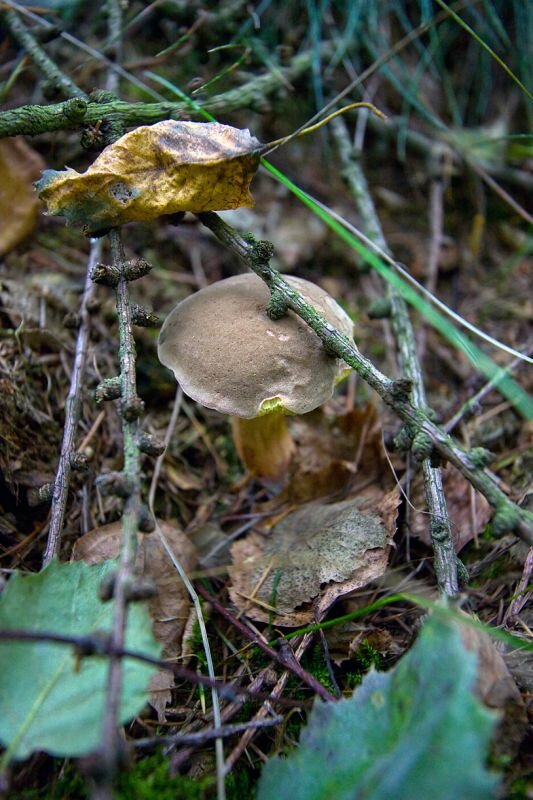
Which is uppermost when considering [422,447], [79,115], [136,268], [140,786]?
[79,115]

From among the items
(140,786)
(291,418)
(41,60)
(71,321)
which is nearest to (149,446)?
(140,786)

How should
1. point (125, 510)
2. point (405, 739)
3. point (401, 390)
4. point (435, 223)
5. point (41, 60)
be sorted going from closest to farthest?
point (405, 739) < point (125, 510) < point (401, 390) < point (41, 60) < point (435, 223)

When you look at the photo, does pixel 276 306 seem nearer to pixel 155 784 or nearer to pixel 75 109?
pixel 75 109

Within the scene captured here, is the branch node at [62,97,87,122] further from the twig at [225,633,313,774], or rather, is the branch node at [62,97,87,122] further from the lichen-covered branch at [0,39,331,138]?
the twig at [225,633,313,774]

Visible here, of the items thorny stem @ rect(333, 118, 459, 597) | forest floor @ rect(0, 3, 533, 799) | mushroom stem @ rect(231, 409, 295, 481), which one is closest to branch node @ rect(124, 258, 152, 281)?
forest floor @ rect(0, 3, 533, 799)

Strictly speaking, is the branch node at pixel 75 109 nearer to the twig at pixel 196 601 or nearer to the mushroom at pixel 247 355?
the mushroom at pixel 247 355

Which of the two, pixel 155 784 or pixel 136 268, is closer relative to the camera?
pixel 155 784

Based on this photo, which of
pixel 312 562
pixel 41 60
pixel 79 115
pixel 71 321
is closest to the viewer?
→ pixel 79 115
